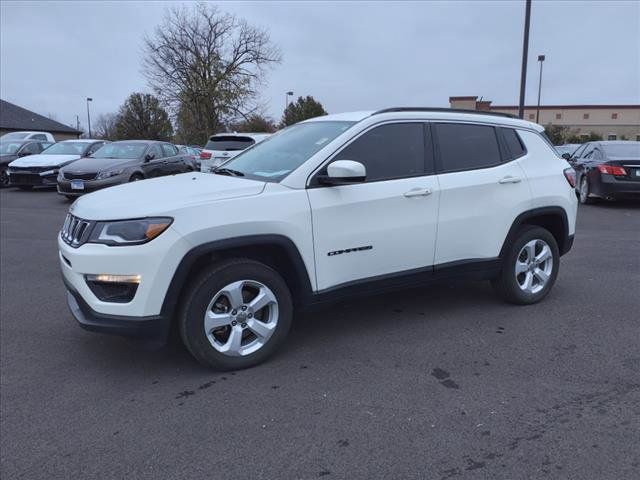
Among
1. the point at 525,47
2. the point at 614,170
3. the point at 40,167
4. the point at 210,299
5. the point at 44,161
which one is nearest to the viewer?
the point at 210,299

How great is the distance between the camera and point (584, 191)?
1270 cm

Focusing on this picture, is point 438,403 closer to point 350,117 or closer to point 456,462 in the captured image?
point 456,462

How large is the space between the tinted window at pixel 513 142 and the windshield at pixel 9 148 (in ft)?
55.4

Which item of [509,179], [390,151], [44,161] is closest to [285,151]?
[390,151]

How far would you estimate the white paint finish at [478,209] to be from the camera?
4285 millimetres

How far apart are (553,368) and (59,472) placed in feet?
10.2

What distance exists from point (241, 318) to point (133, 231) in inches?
35.9

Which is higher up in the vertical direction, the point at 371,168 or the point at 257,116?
the point at 257,116

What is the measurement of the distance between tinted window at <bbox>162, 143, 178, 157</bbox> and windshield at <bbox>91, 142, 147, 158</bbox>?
1.93 feet

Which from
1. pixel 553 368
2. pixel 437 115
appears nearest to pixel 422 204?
pixel 437 115

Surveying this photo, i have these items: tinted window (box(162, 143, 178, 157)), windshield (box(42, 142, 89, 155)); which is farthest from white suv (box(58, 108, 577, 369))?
windshield (box(42, 142, 89, 155))

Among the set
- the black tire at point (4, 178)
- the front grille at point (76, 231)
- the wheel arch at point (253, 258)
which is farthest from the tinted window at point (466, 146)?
the black tire at point (4, 178)

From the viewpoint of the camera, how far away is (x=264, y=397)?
328cm

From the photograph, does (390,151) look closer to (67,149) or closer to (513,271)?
(513,271)
